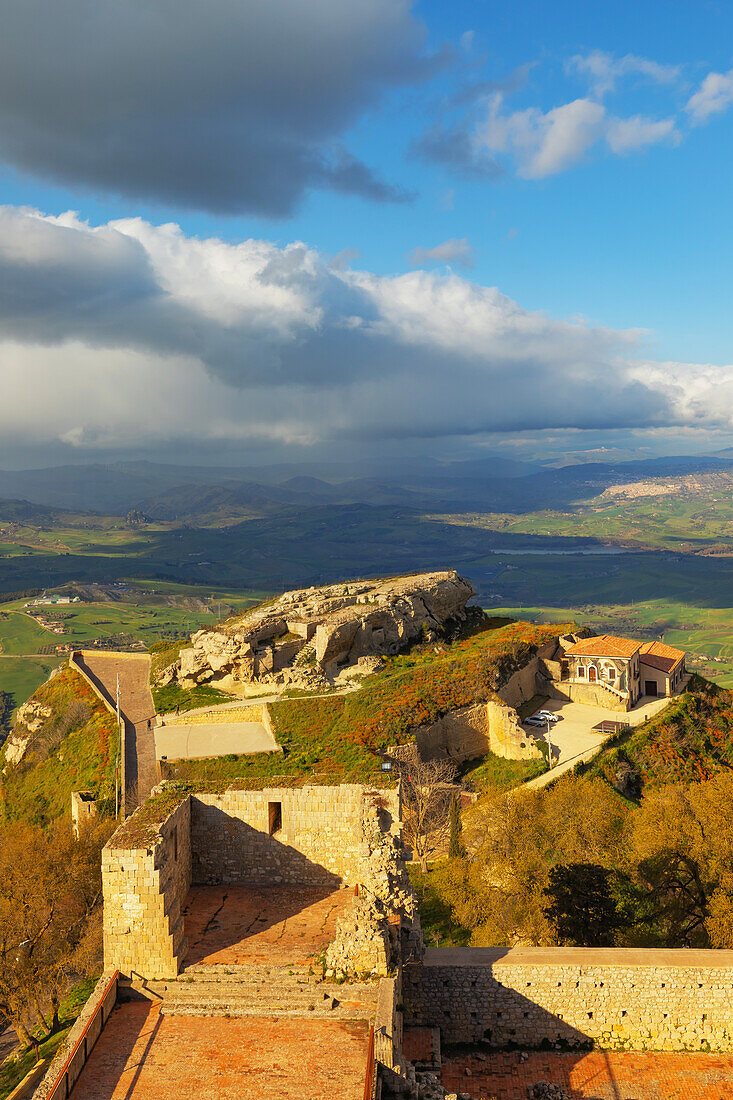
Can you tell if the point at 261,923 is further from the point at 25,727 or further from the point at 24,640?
the point at 24,640

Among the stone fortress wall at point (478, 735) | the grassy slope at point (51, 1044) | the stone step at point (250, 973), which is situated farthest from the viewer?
the stone fortress wall at point (478, 735)

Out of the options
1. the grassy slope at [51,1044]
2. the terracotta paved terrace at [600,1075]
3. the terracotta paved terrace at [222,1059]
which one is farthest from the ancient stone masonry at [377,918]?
the grassy slope at [51,1044]

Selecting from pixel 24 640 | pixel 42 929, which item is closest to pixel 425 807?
pixel 42 929

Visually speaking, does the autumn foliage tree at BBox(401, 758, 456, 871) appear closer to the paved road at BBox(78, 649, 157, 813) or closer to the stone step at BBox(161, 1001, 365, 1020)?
the paved road at BBox(78, 649, 157, 813)

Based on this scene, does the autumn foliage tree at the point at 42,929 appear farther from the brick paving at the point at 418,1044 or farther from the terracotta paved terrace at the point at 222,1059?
the terracotta paved terrace at the point at 222,1059

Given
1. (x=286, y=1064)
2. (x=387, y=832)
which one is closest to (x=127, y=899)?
(x=286, y=1064)

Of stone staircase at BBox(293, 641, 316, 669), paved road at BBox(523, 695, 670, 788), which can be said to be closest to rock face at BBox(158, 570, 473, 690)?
stone staircase at BBox(293, 641, 316, 669)
